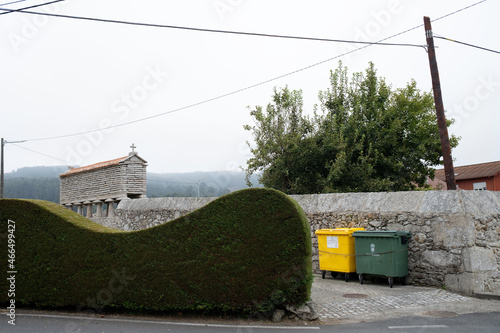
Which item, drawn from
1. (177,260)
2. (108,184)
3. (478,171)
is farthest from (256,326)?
(478,171)

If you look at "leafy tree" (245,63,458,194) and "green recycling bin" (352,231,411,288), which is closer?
"green recycling bin" (352,231,411,288)

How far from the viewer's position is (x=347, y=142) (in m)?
18.6

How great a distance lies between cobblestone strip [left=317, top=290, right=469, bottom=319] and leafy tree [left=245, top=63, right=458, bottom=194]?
30.0 ft

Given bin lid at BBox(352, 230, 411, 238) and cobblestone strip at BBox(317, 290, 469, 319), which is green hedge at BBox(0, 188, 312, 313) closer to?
cobblestone strip at BBox(317, 290, 469, 319)

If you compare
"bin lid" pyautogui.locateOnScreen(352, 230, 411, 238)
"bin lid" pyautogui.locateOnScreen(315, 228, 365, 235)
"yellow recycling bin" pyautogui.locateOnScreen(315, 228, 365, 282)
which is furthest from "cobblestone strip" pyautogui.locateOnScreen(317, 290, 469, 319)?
"bin lid" pyautogui.locateOnScreen(315, 228, 365, 235)

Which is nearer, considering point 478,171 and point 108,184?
point 108,184

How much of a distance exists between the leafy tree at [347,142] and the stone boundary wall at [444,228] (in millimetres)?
6960

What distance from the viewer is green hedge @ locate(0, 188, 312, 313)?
270 inches

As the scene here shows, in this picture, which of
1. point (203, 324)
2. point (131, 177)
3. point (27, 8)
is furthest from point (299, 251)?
point (131, 177)

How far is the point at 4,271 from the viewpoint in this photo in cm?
832

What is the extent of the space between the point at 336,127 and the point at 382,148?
259cm

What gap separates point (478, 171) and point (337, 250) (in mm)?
36183

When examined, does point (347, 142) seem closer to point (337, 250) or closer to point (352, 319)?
point (337, 250)

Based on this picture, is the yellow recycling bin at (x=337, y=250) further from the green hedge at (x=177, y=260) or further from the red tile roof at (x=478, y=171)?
the red tile roof at (x=478, y=171)
